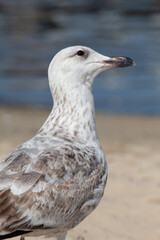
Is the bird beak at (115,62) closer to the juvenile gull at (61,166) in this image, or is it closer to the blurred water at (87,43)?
the juvenile gull at (61,166)

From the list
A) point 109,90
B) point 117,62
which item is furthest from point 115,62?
point 109,90

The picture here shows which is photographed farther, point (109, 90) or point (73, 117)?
point (109, 90)

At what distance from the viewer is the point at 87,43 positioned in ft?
59.5

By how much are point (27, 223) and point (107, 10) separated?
21613 mm

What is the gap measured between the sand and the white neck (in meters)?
1.05

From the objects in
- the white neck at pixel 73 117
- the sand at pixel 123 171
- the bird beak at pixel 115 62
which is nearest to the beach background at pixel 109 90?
the sand at pixel 123 171

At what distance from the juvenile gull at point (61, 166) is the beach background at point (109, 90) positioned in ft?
3.46

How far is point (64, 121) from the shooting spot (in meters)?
5.17

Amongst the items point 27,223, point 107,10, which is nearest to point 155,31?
point 107,10

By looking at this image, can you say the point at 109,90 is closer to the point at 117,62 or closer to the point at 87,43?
the point at 87,43

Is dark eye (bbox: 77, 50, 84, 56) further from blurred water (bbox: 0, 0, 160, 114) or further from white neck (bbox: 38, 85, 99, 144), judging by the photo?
blurred water (bbox: 0, 0, 160, 114)

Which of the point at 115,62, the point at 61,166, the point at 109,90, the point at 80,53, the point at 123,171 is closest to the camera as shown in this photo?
the point at 61,166

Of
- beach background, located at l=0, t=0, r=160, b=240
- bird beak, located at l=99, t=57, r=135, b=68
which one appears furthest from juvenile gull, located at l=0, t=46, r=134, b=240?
beach background, located at l=0, t=0, r=160, b=240

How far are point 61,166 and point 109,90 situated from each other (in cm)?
894
